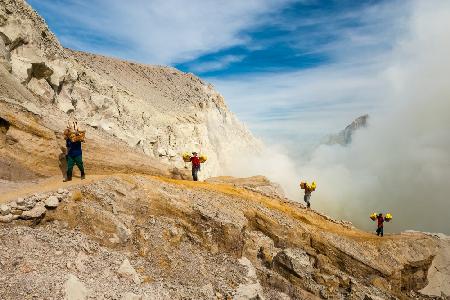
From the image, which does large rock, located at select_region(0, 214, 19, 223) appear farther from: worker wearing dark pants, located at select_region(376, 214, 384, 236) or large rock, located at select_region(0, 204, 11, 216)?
worker wearing dark pants, located at select_region(376, 214, 384, 236)

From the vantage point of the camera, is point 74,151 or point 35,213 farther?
point 74,151

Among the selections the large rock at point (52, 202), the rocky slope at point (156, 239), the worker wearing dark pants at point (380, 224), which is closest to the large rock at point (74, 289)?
the rocky slope at point (156, 239)

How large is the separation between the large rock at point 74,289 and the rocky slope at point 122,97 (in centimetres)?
1106

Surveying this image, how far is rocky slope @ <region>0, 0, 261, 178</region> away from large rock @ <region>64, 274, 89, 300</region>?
1106cm

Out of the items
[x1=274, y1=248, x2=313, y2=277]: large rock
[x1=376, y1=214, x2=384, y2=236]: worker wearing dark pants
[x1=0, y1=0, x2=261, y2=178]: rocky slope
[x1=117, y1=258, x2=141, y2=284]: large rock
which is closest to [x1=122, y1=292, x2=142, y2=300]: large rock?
[x1=117, y1=258, x2=141, y2=284]: large rock

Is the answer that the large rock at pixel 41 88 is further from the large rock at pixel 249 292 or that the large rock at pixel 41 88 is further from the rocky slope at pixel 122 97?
the large rock at pixel 249 292

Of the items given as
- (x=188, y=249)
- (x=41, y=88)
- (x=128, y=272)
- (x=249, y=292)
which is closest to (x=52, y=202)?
(x=128, y=272)

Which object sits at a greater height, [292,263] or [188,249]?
[188,249]

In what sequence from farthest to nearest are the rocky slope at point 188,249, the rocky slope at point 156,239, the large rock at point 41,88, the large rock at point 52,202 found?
the large rock at point 41,88 < the large rock at point 52,202 < the rocky slope at point 156,239 < the rocky slope at point 188,249

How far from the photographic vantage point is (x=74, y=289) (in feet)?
32.2

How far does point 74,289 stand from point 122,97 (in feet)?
131

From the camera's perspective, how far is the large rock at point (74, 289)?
9641 millimetres

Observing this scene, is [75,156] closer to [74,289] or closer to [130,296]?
[74,289]

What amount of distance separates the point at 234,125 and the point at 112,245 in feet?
238
